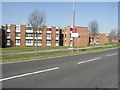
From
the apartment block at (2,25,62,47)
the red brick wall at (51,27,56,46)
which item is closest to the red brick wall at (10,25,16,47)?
the apartment block at (2,25,62,47)

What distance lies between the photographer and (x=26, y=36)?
5259cm

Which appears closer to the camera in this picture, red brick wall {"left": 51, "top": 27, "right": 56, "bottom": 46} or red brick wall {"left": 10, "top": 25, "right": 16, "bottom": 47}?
red brick wall {"left": 10, "top": 25, "right": 16, "bottom": 47}

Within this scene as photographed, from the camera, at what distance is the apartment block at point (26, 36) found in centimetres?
5135

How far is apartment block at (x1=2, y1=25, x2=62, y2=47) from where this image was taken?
2022 inches

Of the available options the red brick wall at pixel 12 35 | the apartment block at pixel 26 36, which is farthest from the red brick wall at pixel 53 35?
the red brick wall at pixel 12 35

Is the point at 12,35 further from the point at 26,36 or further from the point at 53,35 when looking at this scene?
the point at 53,35

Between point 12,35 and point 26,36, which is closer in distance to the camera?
point 12,35

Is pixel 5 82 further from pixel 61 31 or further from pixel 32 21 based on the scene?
pixel 61 31

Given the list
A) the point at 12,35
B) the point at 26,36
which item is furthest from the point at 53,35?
the point at 12,35

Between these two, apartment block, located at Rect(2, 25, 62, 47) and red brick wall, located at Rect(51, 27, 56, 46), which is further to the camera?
red brick wall, located at Rect(51, 27, 56, 46)

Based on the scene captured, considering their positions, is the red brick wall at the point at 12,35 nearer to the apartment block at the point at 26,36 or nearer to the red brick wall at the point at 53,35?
the apartment block at the point at 26,36

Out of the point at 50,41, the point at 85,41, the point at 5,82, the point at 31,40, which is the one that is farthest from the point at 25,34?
the point at 5,82

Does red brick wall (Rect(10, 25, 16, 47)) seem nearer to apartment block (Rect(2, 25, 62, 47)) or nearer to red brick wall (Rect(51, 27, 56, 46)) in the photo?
apartment block (Rect(2, 25, 62, 47))

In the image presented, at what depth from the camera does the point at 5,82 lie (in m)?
4.43
